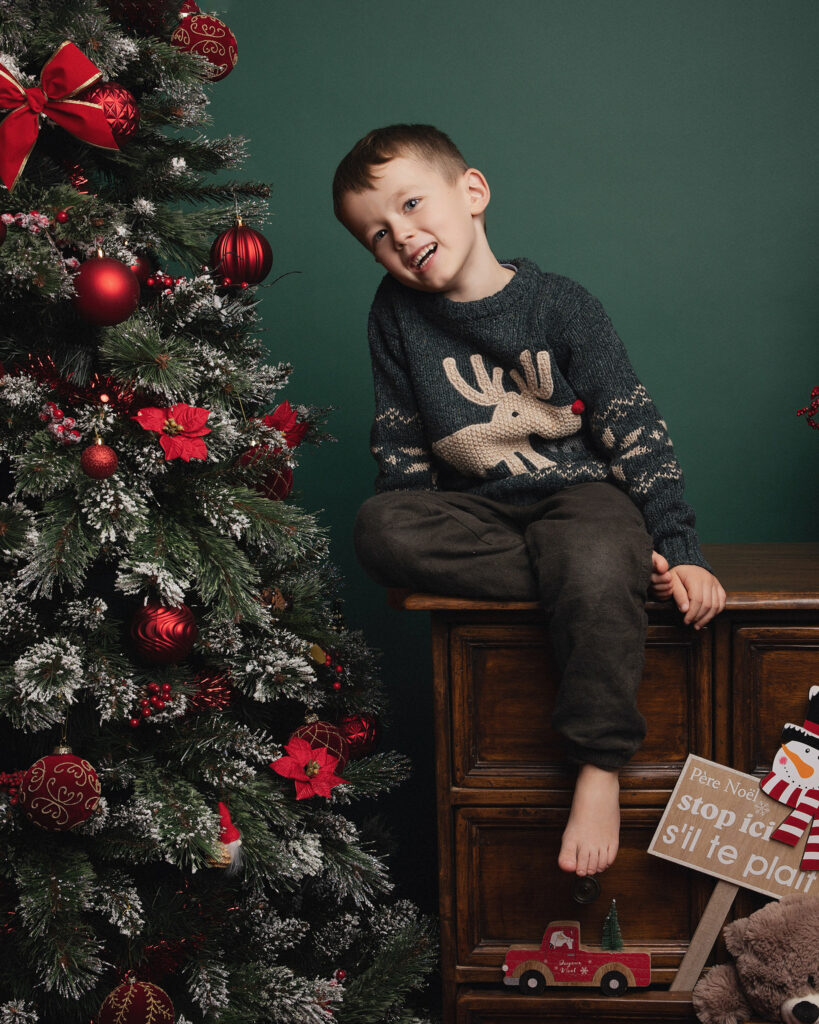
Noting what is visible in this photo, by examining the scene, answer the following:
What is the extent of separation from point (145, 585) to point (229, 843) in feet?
1.00

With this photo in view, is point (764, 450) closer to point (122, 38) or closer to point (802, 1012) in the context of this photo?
point (802, 1012)

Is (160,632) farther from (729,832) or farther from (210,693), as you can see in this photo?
(729,832)

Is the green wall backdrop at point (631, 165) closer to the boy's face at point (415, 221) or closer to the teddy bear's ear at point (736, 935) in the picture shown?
the boy's face at point (415, 221)

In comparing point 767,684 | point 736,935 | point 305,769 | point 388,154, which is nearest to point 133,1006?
point 305,769

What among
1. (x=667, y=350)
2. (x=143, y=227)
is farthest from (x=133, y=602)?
(x=667, y=350)

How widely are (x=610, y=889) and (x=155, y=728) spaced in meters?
0.57

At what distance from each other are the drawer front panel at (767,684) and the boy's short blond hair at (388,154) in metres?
0.72

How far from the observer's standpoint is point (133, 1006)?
94cm

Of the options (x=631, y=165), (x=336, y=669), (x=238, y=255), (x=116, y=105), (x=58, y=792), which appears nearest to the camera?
(x=58, y=792)

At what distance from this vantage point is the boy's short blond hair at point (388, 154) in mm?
1200

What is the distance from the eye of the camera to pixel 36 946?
930mm

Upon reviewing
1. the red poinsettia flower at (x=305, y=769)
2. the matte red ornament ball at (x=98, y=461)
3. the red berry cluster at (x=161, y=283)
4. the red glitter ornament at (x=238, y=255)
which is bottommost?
the red poinsettia flower at (x=305, y=769)

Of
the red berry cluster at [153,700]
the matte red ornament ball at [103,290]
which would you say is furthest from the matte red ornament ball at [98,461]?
the red berry cluster at [153,700]

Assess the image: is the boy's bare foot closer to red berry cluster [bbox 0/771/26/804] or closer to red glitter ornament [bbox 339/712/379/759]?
red glitter ornament [bbox 339/712/379/759]
